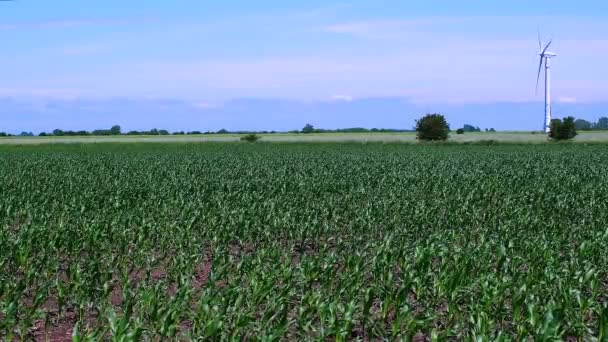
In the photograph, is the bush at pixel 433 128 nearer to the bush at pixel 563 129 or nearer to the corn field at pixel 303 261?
the bush at pixel 563 129

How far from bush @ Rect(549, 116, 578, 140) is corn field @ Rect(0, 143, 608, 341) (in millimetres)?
69480

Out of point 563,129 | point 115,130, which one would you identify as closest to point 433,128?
point 563,129

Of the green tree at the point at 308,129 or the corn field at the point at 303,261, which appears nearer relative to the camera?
the corn field at the point at 303,261

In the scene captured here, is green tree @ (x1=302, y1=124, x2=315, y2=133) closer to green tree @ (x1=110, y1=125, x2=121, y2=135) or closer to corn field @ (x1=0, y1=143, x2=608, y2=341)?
green tree @ (x1=110, y1=125, x2=121, y2=135)

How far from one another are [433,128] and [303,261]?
3342 inches

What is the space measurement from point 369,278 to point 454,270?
57.2 inches

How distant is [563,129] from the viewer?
92.5m

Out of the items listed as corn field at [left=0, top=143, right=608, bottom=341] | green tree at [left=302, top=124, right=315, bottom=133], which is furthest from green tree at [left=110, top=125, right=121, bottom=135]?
corn field at [left=0, top=143, right=608, bottom=341]

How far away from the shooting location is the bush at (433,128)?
309 feet

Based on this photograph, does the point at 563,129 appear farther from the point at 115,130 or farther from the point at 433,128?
the point at 115,130

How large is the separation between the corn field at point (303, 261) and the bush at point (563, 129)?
6948 centimetres

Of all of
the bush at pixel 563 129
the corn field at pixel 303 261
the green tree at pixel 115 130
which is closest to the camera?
the corn field at pixel 303 261

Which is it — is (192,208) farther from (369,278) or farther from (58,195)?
(369,278)

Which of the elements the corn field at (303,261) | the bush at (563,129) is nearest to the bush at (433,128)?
the bush at (563,129)
